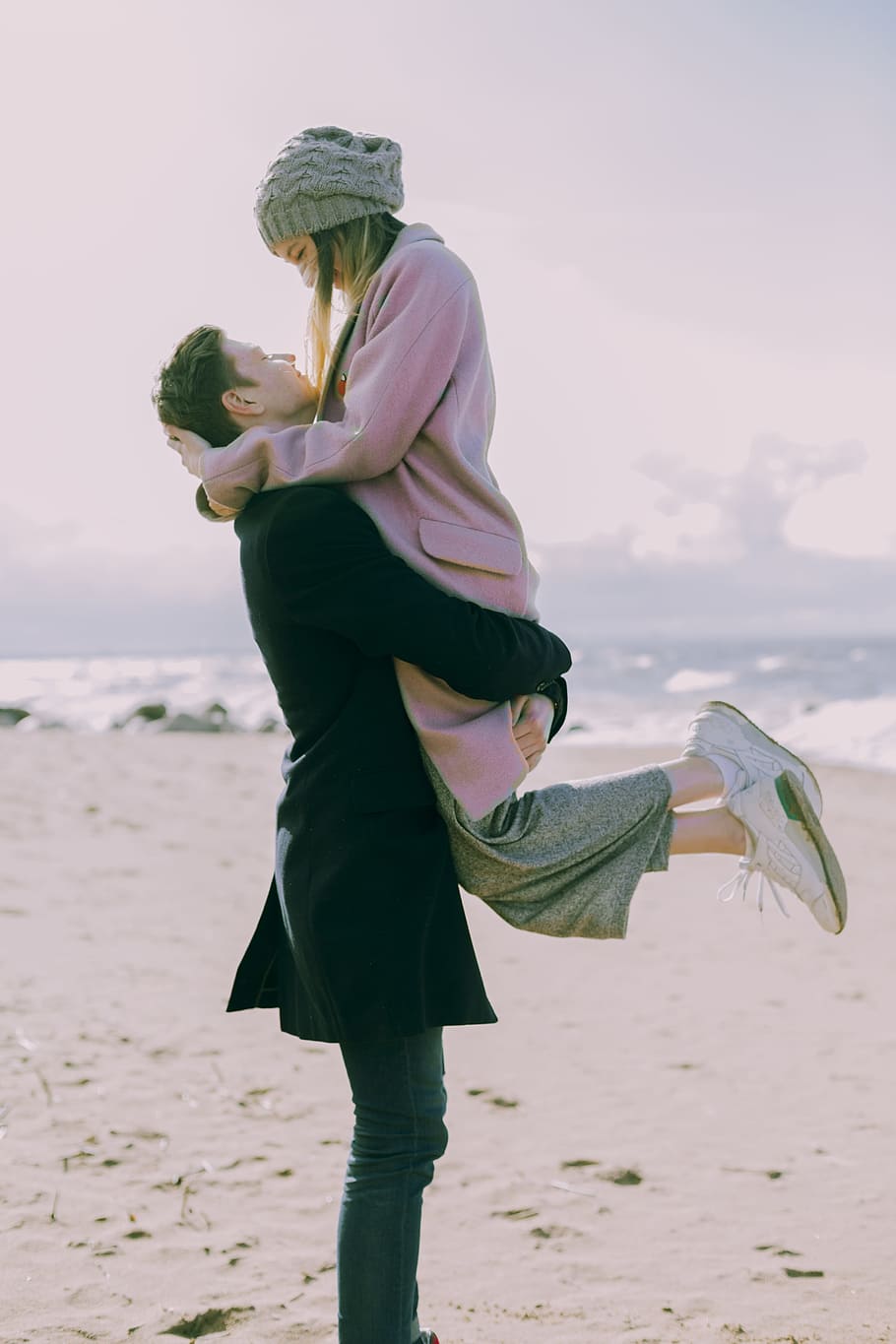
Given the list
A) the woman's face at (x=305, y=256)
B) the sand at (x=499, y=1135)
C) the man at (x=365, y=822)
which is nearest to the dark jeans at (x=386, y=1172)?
the man at (x=365, y=822)

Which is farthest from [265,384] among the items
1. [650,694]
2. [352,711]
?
[650,694]

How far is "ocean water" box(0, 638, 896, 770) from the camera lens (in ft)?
71.4

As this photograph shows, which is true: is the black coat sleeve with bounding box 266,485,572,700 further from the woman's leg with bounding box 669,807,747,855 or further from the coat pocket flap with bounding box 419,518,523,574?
the woman's leg with bounding box 669,807,747,855

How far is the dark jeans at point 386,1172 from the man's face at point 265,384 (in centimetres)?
113

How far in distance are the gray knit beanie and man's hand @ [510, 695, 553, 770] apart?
93 centimetres

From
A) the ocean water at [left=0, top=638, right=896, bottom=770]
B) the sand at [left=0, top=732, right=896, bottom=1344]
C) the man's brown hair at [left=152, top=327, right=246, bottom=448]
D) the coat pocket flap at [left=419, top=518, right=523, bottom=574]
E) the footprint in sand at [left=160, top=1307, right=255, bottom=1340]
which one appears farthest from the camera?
the ocean water at [left=0, top=638, right=896, bottom=770]

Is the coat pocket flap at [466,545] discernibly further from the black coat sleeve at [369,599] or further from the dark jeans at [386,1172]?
the dark jeans at [386,1172]

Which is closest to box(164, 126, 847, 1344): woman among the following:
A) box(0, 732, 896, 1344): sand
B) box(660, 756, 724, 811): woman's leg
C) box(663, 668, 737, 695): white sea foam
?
box(660, 756, 724, 811): woman's leg

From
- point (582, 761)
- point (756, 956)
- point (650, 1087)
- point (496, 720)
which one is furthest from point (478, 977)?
point (582, 761)

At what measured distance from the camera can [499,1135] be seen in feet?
14.2

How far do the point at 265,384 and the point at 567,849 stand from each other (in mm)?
Answer: 990

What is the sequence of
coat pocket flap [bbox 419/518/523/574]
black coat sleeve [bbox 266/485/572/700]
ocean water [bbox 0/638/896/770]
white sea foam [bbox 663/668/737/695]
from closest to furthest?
1. black coat sleeve [bbox 266/485/572/700]
2. coat pocket flap [bbox 419/518/523/574]
3. ocean water [bbox 0/638/896/770]
4. white sea foam [bbox 663/668/737/695]

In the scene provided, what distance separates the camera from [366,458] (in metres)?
2.09

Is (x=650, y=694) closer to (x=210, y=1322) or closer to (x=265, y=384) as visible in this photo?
(x=210, y=1322)
